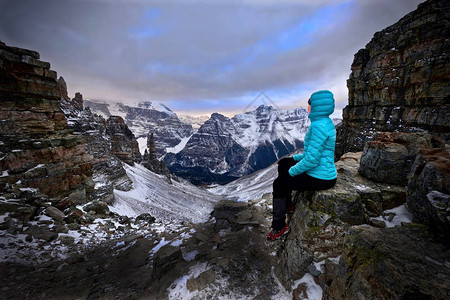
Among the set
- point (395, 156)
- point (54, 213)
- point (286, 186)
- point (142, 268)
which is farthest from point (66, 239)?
point (395, 156)

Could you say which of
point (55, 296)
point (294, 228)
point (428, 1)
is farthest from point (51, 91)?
point (428, 1)

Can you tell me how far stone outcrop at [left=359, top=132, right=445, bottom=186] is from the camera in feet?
19.2

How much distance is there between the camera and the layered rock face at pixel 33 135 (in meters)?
10.6

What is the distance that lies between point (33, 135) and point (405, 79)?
1525 inches

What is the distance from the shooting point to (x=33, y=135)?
38.7 ft

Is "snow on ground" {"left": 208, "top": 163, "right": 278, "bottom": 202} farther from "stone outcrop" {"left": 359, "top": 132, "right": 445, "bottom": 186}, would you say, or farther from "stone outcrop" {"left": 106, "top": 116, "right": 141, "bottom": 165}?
"stone outcrop" {"left": 359, "top": 132, "right": 445, "bottom": 186}

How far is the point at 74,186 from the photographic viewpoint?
13.7 meters

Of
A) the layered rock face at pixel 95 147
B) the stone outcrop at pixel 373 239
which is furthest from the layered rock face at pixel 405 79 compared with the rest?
the layered rock face at pixel 95 147

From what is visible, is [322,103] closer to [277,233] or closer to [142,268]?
[277,233]

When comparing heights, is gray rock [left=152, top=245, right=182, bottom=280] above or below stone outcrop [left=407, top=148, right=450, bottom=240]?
below

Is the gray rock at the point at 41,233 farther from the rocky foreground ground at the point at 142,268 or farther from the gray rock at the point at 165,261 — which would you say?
the gray rock at the point at 165,261

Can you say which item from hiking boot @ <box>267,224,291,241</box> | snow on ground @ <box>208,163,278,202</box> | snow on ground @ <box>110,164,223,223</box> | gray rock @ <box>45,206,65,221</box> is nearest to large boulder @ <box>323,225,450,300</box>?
hiking boot @ <box>267,224,291,241</box>

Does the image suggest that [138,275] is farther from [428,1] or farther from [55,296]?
[428,1]

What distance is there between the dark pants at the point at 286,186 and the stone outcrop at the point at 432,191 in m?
1.73
